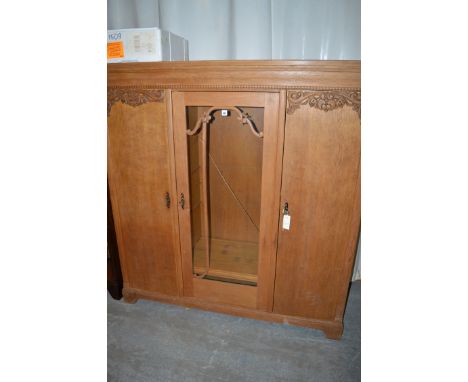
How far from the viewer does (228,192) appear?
2146mm

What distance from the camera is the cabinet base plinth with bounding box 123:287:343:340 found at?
1681 mm

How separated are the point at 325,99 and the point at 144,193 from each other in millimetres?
1151

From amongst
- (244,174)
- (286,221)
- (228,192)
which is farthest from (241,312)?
(244,174)

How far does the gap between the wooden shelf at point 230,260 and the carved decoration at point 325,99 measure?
1115mm

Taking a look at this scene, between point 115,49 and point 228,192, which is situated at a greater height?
point 115,49

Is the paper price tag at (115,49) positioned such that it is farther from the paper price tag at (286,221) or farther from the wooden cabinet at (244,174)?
the paper price tag at (286,221)

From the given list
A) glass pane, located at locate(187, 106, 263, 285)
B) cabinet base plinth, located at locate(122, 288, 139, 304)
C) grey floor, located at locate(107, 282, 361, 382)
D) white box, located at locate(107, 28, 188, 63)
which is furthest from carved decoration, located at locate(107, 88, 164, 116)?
grey floor, located at locate(107, 282, 361, 382)

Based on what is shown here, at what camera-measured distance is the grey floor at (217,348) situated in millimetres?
1516

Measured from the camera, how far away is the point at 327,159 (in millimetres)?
1327

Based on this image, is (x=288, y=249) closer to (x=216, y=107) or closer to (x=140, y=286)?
(x=216, y=107)

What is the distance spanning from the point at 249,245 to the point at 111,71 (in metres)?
1.56

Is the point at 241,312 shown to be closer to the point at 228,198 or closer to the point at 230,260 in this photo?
the point at 230,260

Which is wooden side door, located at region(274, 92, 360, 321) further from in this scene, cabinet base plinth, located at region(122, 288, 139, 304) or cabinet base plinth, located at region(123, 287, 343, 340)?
cabinet base plinth, located at region(122, 288, 139, 304)
